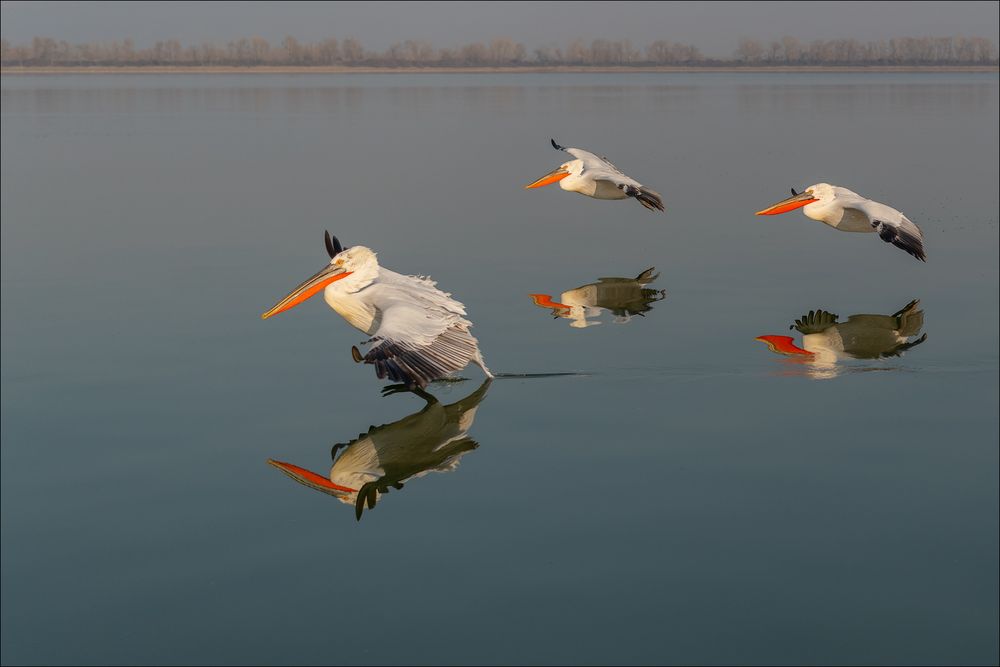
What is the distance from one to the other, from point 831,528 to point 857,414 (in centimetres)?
209

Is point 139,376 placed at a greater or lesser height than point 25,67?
lesser

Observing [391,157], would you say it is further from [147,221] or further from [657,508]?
[657,508]

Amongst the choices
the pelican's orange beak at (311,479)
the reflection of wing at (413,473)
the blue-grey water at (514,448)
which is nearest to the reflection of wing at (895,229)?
the blue-grey water at (514,448)

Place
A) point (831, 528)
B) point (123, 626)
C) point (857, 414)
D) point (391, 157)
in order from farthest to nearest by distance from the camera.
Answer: point (391, 157), point (857, 414), point (831, 528), point (123, 626)

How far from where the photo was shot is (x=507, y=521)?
6.29 m

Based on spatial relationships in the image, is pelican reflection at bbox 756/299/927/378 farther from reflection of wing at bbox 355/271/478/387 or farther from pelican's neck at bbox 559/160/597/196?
pelican's neck at bbox 559/160/597/196

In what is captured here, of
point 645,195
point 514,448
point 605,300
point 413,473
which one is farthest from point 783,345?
point 645,195

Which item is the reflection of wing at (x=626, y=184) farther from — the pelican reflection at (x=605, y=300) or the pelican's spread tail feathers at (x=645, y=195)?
the pelican reflection at (x=605, y=300)

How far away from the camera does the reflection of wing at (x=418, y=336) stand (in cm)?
742

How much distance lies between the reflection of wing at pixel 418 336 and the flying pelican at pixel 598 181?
6.39 meters

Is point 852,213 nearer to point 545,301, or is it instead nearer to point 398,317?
point 545,301

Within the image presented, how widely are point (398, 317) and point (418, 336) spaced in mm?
218

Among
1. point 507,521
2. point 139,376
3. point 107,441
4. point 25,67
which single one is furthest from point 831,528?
point 25,67

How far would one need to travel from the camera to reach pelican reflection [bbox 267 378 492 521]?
272 inches
